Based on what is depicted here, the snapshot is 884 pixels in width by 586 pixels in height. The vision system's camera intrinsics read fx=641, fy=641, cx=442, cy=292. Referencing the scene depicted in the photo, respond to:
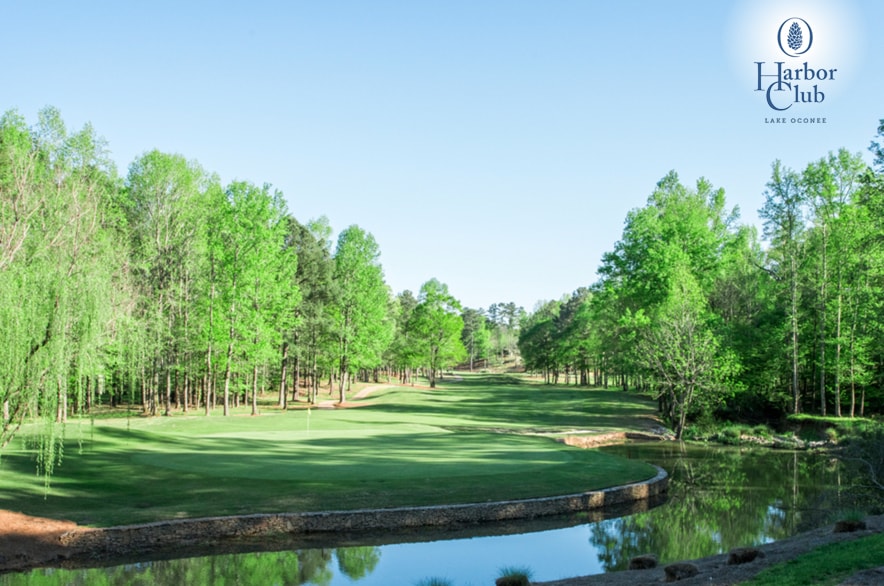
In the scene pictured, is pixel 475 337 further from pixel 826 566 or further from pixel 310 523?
pixel 826 566

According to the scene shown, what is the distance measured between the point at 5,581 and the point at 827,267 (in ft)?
147

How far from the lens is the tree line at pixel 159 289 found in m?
15.9

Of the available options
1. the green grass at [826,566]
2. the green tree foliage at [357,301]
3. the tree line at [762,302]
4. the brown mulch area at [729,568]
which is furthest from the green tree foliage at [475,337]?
the green grass at [826,566]

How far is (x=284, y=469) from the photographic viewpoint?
72.6 ft

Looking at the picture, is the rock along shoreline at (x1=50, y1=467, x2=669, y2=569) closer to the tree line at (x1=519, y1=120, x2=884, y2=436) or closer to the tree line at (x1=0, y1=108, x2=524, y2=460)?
the tree line at (x1=0, y1=108, x2=524, y2=460)

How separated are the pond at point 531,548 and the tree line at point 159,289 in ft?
16.6

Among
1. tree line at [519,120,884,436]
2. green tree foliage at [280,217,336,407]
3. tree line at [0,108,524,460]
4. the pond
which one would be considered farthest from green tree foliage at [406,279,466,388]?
the pond

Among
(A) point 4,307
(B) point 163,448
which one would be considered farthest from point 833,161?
(A) point 4,307

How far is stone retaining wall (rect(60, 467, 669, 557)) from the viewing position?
15211mm

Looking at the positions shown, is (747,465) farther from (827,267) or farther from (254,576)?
(254,576)

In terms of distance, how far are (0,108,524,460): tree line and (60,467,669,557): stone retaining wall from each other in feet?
8.92

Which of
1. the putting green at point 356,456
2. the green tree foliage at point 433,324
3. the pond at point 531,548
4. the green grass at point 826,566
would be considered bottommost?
the pond at point 531,548

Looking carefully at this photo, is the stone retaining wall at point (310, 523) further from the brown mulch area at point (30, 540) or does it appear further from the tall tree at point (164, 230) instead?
the tall tree at point (164, 230)

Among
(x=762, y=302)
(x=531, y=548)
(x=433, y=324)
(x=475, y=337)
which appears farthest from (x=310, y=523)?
(x=475, y=337)
